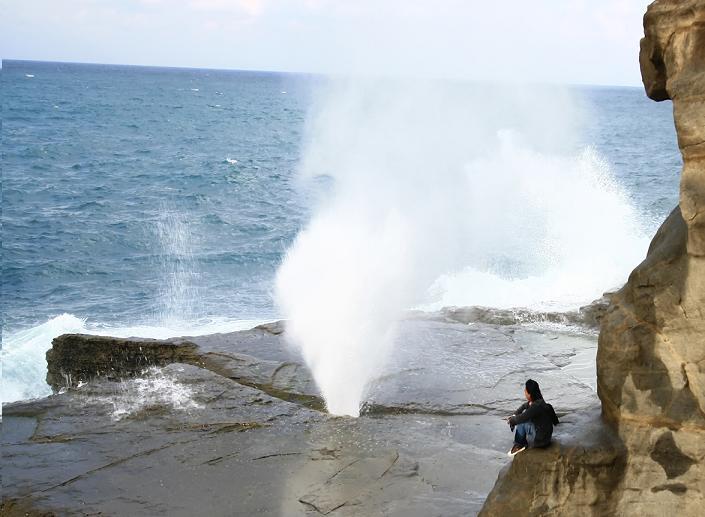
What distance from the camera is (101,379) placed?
481 inches

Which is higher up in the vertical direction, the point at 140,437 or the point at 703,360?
the point at 703,360

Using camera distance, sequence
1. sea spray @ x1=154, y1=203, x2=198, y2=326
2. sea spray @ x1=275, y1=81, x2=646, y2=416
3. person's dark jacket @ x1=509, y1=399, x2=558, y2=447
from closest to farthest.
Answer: person's dark jacket @ x1=509, y1=399, x2=558, y2=447, sea spray @ x1=275, y1=81, x2=646, y2=416, sea spray @ x1=154, y1=203, x2=198, y2=326

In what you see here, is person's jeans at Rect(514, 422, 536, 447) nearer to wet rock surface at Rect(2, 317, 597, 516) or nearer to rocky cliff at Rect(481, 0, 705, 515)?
rocky cliff at Rect(481, 0, 705, 515)

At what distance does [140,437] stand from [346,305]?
510 cm

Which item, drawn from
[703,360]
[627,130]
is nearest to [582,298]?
[703,360]

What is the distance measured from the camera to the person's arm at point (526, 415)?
711 cm

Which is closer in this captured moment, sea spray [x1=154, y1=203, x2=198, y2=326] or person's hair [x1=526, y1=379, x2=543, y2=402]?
person's hair [x1=526, y1=379, x2=543, y2=402]

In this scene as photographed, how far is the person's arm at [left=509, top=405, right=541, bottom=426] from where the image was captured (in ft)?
→ 23.3

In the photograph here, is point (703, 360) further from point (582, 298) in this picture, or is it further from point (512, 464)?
point (582, 298)

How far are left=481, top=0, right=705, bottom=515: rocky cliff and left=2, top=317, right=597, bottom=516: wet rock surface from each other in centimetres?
165

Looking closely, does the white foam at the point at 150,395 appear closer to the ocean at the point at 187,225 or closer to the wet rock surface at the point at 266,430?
the wet rock surface at the point at 266,430

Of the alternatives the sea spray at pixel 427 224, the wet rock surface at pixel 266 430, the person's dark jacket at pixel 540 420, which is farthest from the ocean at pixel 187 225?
the person's dark jacket at pixel 540 420

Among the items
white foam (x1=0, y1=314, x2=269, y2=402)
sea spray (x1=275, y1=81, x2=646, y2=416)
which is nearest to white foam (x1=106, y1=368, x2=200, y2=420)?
sea spray (x1=275, y1=81, x2=646, y2=416)

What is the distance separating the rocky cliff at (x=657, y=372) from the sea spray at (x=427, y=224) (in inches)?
180
